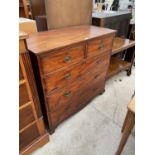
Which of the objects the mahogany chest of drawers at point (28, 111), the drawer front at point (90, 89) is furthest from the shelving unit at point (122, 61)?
the mahogany chest of drawers at point (28, 111)

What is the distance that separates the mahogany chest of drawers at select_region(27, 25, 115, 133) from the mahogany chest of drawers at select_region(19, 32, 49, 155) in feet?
0.29

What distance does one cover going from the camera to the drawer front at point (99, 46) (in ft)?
4.17

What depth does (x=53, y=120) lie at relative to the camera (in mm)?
1302

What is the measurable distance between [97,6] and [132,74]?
1.41 metres

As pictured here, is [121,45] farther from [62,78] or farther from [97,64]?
[62,78]

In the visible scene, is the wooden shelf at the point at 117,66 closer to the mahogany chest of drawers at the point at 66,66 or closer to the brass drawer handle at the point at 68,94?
the mahogany chest of drawers at the point at 66,66

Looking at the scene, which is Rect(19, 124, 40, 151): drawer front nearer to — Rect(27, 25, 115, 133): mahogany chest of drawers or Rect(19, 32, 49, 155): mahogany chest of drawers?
Rect(19, 32, 49, 155): mahogany chest of drawers

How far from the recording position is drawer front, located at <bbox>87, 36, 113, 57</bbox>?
127 centimetres

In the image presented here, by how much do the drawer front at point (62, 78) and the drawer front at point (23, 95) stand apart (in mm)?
166

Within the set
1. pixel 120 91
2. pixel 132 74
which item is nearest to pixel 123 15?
pixel 132 74

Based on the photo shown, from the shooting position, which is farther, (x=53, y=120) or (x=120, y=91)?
(x=120, y=91)

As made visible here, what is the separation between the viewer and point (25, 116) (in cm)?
101

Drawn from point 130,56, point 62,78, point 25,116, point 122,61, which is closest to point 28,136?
point 25,116
